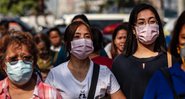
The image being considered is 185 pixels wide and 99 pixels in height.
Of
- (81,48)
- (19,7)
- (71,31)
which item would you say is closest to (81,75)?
(81,48)

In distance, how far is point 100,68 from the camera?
508 centimetres

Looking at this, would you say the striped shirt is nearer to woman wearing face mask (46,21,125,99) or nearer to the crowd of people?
the crowd of people

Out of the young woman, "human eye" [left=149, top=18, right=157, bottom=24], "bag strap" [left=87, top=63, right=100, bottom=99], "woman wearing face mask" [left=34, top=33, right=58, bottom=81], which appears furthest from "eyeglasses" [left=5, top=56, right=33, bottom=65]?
"woman wearing face mask" [left=34, top=33, right=58, bottom=81]

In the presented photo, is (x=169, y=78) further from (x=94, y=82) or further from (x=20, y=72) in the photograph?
(x=20, y=72)

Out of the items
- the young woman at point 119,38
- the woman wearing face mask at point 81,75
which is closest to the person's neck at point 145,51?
the woman wearing face mask at point 81,75

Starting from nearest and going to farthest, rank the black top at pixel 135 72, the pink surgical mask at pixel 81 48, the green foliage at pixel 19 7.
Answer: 1. the pink surgical mask at pixel 81 48
2. the black top at pixel 135 72
3. the green foliage at pixel 19 7

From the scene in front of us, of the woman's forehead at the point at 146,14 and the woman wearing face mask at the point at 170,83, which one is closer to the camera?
the woman wearing face mask at the point at 170,83

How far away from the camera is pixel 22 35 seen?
4.64 m

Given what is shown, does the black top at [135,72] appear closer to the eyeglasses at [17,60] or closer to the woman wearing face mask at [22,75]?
the woman wearing face mask at [22,75]

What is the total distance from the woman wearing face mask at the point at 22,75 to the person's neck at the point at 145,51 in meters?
1.19

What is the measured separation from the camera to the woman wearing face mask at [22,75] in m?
4.40

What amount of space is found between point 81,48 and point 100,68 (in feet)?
0.74

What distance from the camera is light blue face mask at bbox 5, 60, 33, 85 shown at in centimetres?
441

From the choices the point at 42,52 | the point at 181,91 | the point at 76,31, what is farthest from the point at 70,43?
the point at 42,52
